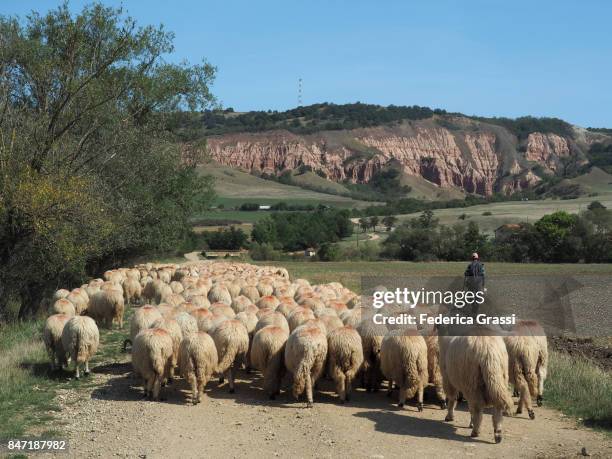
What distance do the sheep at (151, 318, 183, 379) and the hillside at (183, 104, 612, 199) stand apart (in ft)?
505

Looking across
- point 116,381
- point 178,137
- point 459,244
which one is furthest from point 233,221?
point 116,381

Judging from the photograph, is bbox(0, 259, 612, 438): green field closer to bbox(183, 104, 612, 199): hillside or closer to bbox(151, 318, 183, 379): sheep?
bbox(151, 318, 183, 379): sheep

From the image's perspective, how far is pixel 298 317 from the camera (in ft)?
48.7

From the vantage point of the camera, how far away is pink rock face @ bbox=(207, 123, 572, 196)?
17350 centimetres

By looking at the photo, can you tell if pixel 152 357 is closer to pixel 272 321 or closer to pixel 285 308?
pixel 272 321

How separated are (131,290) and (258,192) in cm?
11002

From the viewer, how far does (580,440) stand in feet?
33.0

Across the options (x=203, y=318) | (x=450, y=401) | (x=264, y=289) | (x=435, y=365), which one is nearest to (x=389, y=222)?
(x=264, y=289)

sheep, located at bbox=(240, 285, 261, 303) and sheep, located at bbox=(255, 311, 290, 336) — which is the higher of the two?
sheep, located at bbox=(255, 311, 290, 336)

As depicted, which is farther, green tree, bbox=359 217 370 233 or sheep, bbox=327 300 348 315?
green tree, bbox=359 217 370 233

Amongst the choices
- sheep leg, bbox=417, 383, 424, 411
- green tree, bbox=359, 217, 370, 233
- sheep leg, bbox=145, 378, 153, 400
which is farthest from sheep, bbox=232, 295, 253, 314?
green tree, bbox=359, 217, 370, 233

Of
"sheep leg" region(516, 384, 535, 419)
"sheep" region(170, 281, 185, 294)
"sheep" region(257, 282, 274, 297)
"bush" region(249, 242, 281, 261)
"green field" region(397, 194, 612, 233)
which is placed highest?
"green field" region(397, 194, 612, 233)

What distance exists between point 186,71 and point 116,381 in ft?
75.9

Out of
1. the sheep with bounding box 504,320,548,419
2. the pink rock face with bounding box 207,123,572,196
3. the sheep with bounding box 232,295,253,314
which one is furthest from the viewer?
the pink rock face with bounding box 207,123,572,196
